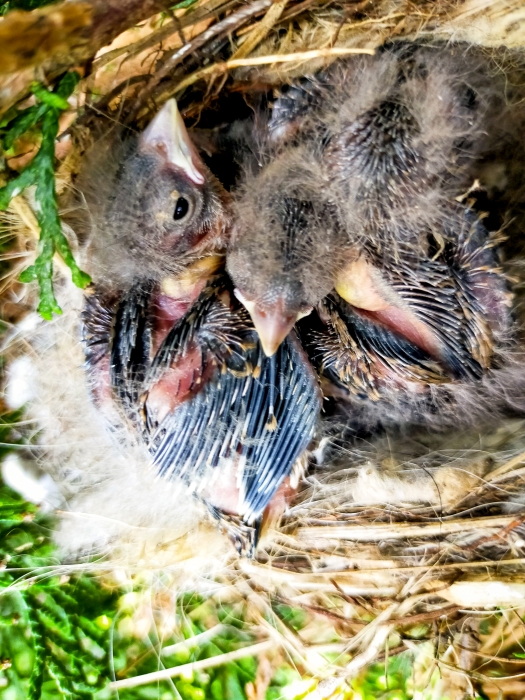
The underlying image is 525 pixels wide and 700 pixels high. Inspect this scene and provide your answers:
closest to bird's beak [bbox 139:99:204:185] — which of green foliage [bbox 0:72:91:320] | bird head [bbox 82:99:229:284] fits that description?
bird head [bbox 82:99:229:284]

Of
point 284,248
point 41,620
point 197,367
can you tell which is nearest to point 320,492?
point 197,367

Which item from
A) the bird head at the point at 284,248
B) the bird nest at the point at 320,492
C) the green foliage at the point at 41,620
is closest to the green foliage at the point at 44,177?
the bird nest at the point at 320,492

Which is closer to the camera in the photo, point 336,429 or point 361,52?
point 361,52

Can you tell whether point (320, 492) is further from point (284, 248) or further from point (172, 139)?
point (172, 139)

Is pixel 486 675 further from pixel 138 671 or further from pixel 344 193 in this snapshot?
pixel 344 193

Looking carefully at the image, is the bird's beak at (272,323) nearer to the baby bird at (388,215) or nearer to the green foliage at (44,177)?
the baby bird at (388,215)

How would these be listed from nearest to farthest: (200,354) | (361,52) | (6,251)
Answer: (361,52) < (200,354) < (6,251)

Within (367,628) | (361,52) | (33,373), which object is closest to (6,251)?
(33,373)
